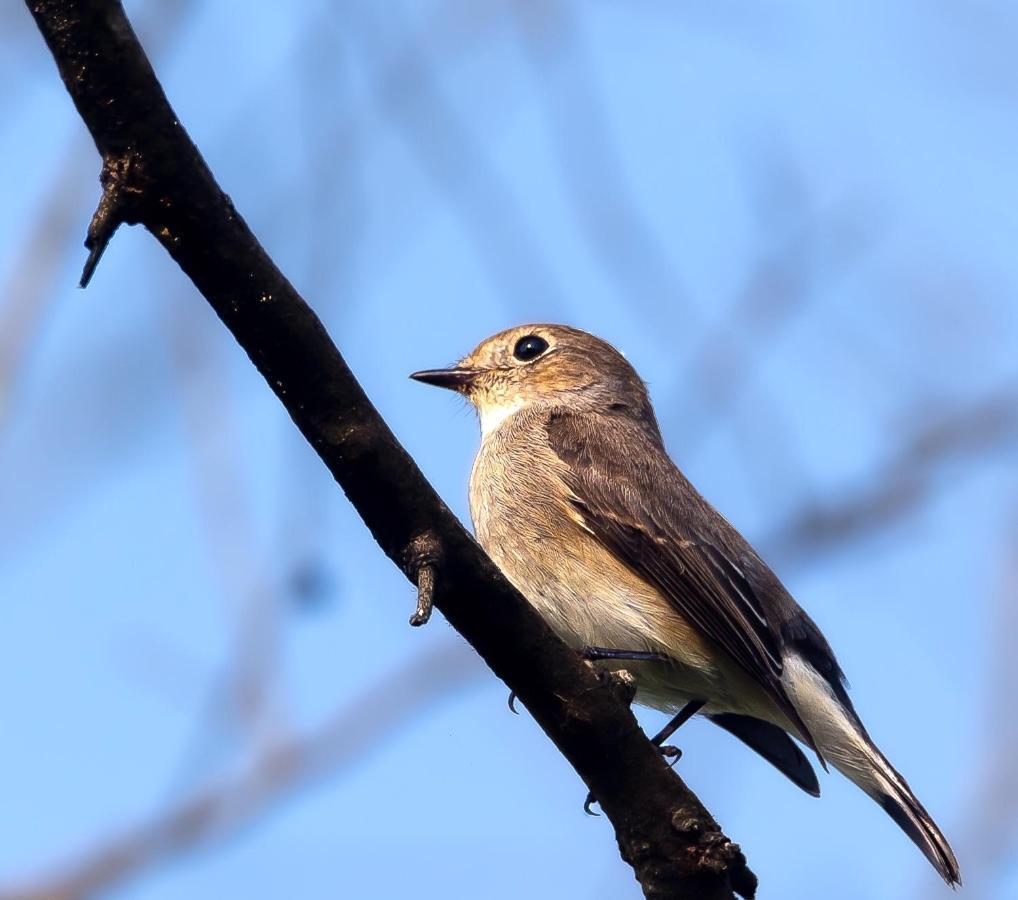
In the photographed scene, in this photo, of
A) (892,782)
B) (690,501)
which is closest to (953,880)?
(892,782)

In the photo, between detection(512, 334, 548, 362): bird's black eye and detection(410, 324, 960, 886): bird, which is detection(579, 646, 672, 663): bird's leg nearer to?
detection(410, 324, 960, 886): bird

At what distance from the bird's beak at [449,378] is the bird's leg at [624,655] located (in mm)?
2451

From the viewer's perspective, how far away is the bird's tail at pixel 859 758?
558 centimetres

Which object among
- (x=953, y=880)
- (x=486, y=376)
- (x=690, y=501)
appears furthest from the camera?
(x=486, y=376)

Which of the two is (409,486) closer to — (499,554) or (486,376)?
(499,554)

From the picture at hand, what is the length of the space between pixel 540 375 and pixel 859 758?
2.91 metres

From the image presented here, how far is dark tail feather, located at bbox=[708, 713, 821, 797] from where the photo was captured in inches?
244

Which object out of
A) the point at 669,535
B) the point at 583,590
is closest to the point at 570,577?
the point at 583,590

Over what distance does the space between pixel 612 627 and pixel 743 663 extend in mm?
563

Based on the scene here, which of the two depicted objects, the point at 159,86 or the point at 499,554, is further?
the point at 499,554

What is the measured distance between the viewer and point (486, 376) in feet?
25.8

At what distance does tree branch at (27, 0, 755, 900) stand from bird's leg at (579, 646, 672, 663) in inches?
52.2

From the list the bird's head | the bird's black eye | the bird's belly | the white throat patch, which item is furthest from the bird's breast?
the bird's black eye

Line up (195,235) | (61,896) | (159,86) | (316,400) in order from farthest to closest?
(61,896) → (316,400) → (195,235) → (159,86)
